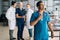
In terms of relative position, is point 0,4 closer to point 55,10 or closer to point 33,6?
point 33,6

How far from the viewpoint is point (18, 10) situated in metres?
6.78

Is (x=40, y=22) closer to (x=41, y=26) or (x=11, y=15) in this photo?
(x=41, y=26)

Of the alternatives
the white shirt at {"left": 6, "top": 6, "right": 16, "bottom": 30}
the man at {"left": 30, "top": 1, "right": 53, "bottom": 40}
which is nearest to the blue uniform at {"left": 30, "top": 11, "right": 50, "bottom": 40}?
the man at {"left": 30, "top": 1, "right": 53, "bottom": 40}

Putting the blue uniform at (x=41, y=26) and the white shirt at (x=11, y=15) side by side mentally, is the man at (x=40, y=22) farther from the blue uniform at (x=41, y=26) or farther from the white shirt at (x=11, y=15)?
the white shirt at (x=11, y=15)

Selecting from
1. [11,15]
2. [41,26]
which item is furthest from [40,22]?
[11,15]

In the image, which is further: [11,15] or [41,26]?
[11,15]

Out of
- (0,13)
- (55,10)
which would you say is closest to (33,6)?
(55,10)

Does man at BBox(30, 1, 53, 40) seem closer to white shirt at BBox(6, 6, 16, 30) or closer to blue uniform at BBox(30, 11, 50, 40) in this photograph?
blue uniform at BBox(30, 11, 50, 40)

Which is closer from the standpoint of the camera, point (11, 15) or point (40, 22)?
point (40, 22)

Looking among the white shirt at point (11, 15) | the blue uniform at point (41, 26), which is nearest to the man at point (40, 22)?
the blue uniform at point (41, 26)

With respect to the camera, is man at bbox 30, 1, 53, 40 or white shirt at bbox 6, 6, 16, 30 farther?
white shirt at bbox 6, 6, 16, 30

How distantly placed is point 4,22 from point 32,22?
9.19 metres

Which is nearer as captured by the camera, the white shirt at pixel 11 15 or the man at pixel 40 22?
the man at pixel 40 22

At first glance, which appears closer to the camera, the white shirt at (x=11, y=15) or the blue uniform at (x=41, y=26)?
the blue uniform at (x=41, y=26)
